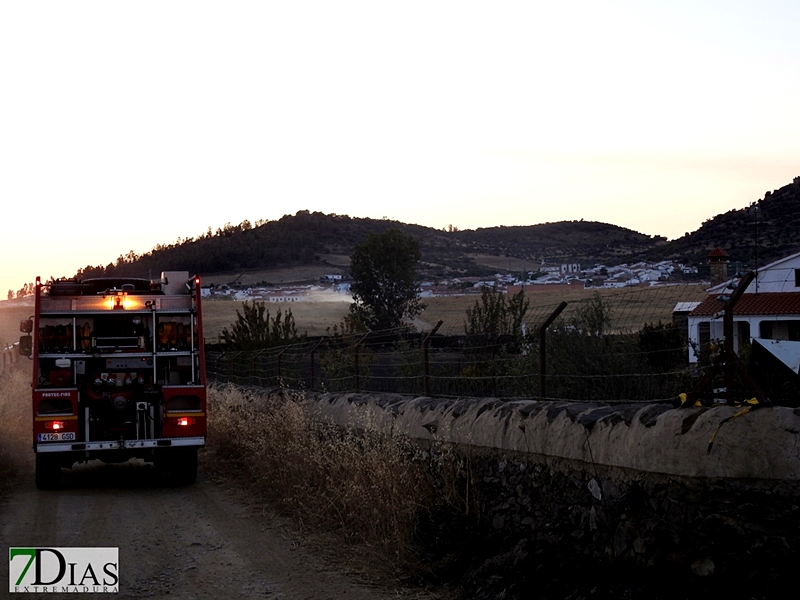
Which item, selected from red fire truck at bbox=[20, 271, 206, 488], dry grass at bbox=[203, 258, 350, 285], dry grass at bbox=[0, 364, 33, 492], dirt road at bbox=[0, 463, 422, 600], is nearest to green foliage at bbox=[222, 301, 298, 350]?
dry grass at bbox=[0, 364, 33, 492]

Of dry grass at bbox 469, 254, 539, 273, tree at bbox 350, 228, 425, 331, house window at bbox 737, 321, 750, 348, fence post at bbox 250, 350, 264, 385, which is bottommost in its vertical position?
fence post at bbox 250, 350, 264, 385

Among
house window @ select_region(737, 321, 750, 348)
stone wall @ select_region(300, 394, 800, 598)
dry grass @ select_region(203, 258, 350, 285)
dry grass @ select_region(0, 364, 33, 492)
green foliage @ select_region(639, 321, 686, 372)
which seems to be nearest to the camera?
stone wall @ select_region(300, 394, 800, 598)

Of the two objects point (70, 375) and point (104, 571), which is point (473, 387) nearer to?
point (104, 571)

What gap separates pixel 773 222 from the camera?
200ft

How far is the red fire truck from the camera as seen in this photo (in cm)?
1372

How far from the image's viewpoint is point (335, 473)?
34.4ft

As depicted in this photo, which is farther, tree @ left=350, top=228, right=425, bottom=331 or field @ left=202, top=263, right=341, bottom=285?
field @ left=202, top=263, right=341, bottom=285

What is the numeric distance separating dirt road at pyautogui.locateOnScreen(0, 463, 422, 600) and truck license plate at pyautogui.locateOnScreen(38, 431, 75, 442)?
2.70 ft

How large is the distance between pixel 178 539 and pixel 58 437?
4.41 meters

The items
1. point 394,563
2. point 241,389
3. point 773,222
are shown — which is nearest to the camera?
point 394,563

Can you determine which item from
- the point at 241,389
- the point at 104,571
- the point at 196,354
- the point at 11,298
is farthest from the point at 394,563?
the point at 11,298

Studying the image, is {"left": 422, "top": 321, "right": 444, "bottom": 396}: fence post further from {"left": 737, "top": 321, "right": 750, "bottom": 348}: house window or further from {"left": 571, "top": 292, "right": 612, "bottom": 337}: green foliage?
{"left": 737, "top": 321, "right": 750, "bottom": 348}: house window

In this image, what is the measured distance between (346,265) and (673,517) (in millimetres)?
120911

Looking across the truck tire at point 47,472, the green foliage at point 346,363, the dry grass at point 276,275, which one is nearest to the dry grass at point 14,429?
the truck tire at point 47,472
